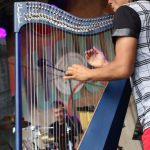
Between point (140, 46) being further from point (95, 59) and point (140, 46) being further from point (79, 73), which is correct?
point (95, 59)

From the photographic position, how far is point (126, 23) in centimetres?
183

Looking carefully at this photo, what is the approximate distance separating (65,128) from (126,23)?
1.48 metres

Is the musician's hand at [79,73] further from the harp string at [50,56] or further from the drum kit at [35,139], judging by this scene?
the drum kit at [35,139]

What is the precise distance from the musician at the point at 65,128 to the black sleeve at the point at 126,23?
134 cm

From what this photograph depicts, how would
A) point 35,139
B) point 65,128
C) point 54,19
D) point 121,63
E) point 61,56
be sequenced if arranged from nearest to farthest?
point 121,63 → point 54,19 → point 61,56 → point 35,139 → point 65,128

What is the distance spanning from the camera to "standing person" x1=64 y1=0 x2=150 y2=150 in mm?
1792

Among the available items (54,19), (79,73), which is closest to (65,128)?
(54,19)

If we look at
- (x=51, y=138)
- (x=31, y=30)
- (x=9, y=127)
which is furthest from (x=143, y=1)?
(x=9, y=127)

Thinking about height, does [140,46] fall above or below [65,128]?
above

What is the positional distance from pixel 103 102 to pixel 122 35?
73 cm

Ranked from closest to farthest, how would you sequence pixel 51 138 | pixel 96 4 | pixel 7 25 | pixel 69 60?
pixel 69 60 < pixel 51 138 < pixel 96 4 < pixel 7 25

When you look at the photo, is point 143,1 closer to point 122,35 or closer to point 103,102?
point 122,35

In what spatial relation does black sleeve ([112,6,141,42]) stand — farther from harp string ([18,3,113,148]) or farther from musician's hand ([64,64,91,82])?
harp string ([18,3,113,148])

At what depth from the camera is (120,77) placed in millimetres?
1832
